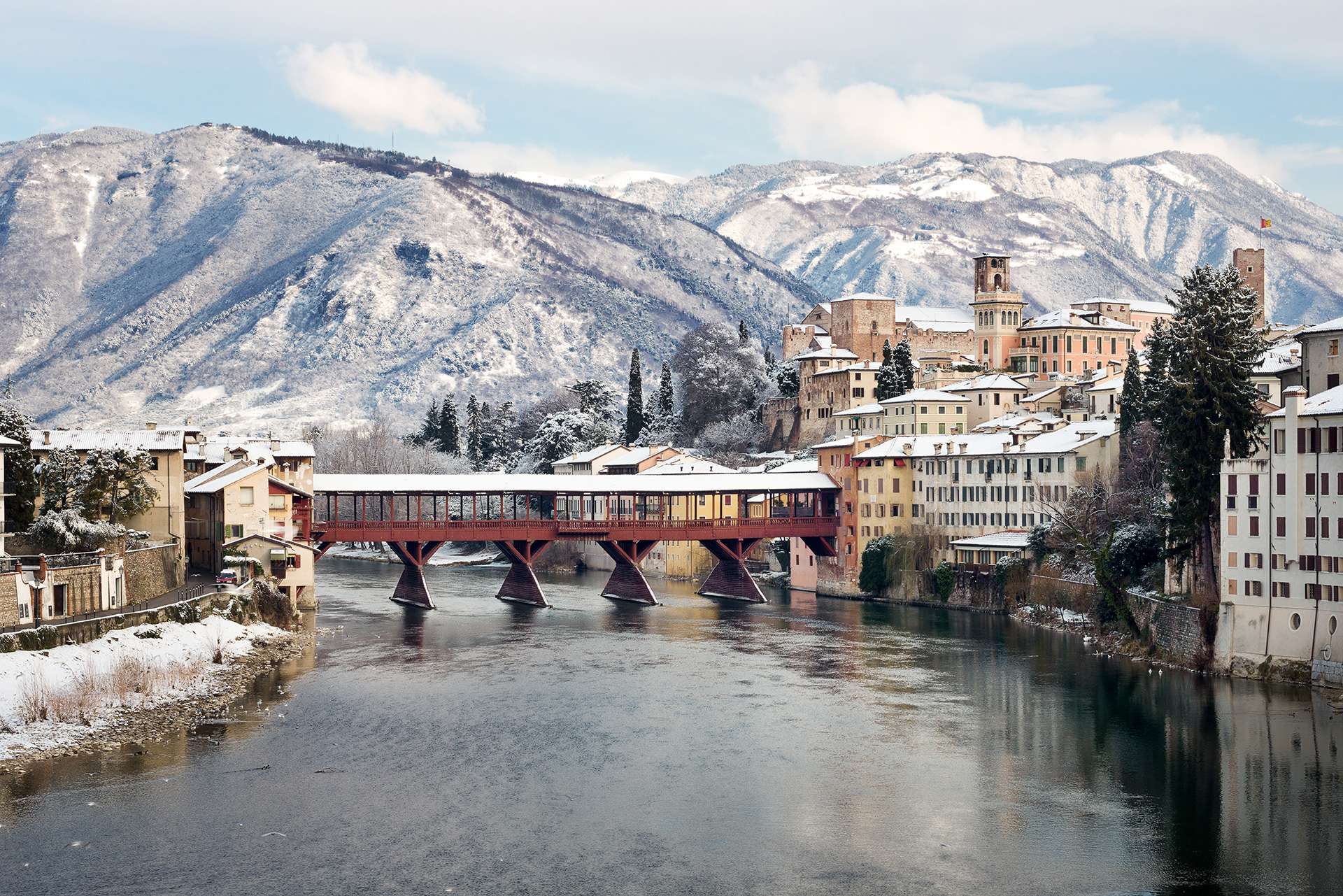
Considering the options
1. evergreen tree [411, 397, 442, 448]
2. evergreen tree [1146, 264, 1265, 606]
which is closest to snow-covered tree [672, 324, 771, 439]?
evergreen tree [411, 397, 442, 448]

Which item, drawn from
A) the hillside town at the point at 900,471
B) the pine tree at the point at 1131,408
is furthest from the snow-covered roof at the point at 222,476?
the pine tree at the point at 1131,408

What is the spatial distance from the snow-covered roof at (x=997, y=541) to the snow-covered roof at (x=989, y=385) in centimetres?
3201

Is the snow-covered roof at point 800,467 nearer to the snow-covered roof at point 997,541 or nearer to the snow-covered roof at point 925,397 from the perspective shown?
the snow-covered roof at point 925,397

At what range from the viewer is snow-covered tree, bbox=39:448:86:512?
214 ft

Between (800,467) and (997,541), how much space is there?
2424cm

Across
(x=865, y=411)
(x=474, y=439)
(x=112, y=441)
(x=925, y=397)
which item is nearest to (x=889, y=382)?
(x=865, y=411)

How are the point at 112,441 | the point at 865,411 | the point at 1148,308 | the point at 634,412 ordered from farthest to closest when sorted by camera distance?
the point at 1148,308, the point at 634,412, the point at 865,411, the point at 112,441

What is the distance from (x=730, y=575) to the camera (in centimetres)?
9831

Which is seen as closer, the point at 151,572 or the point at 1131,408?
the point at 151,572

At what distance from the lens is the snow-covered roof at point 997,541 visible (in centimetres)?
8800

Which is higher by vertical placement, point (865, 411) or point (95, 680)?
point (865, 411)

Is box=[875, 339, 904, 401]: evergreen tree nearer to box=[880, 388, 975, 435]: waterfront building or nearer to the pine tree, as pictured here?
box=[880, 388, 975, 435]: waterfront building

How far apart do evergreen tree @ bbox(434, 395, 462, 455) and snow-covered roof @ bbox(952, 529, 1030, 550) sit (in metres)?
75.8

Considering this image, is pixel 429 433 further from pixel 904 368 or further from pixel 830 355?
pixel 904 368
